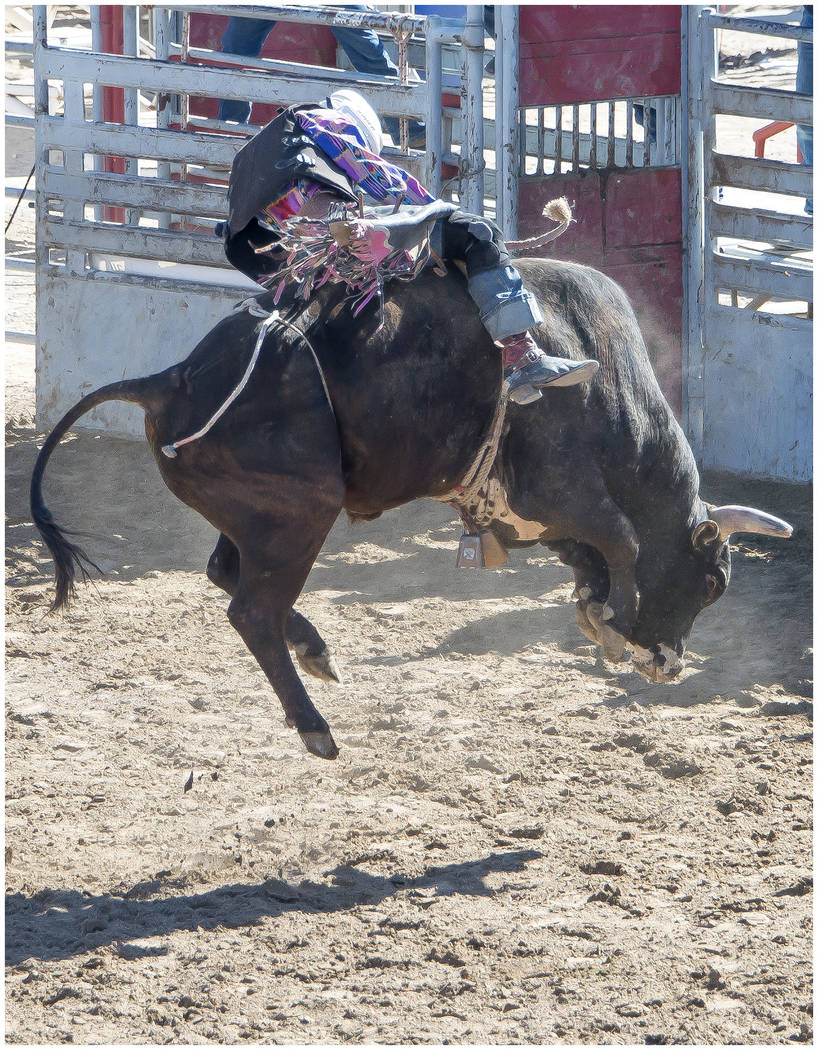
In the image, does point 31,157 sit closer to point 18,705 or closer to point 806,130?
point 806,130

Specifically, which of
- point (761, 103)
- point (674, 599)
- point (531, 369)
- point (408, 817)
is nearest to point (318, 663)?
point (408, 817)

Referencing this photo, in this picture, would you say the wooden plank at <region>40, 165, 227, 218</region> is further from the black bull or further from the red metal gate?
the black bull

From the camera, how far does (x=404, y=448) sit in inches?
155

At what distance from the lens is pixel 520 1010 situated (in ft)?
10.6

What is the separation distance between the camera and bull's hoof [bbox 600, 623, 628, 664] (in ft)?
14.4

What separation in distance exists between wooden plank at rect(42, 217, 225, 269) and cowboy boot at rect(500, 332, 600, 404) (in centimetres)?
412

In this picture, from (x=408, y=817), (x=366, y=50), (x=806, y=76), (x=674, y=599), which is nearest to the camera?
(x=408, y=817)

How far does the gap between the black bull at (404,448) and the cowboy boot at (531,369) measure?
0.40ft

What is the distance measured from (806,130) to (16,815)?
6003mm

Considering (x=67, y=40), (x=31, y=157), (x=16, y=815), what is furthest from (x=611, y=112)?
(x=67, y=40)


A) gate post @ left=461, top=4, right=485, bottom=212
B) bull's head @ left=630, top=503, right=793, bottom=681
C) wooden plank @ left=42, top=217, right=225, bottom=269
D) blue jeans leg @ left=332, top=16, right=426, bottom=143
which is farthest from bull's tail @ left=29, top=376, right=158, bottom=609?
blue jeans leg @ left=332, top=16, right=426, bottom=143

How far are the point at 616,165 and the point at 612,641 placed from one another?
12.4 feet

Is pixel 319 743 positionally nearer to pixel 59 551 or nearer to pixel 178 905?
pixel 178 905

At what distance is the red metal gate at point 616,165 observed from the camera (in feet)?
23.4
